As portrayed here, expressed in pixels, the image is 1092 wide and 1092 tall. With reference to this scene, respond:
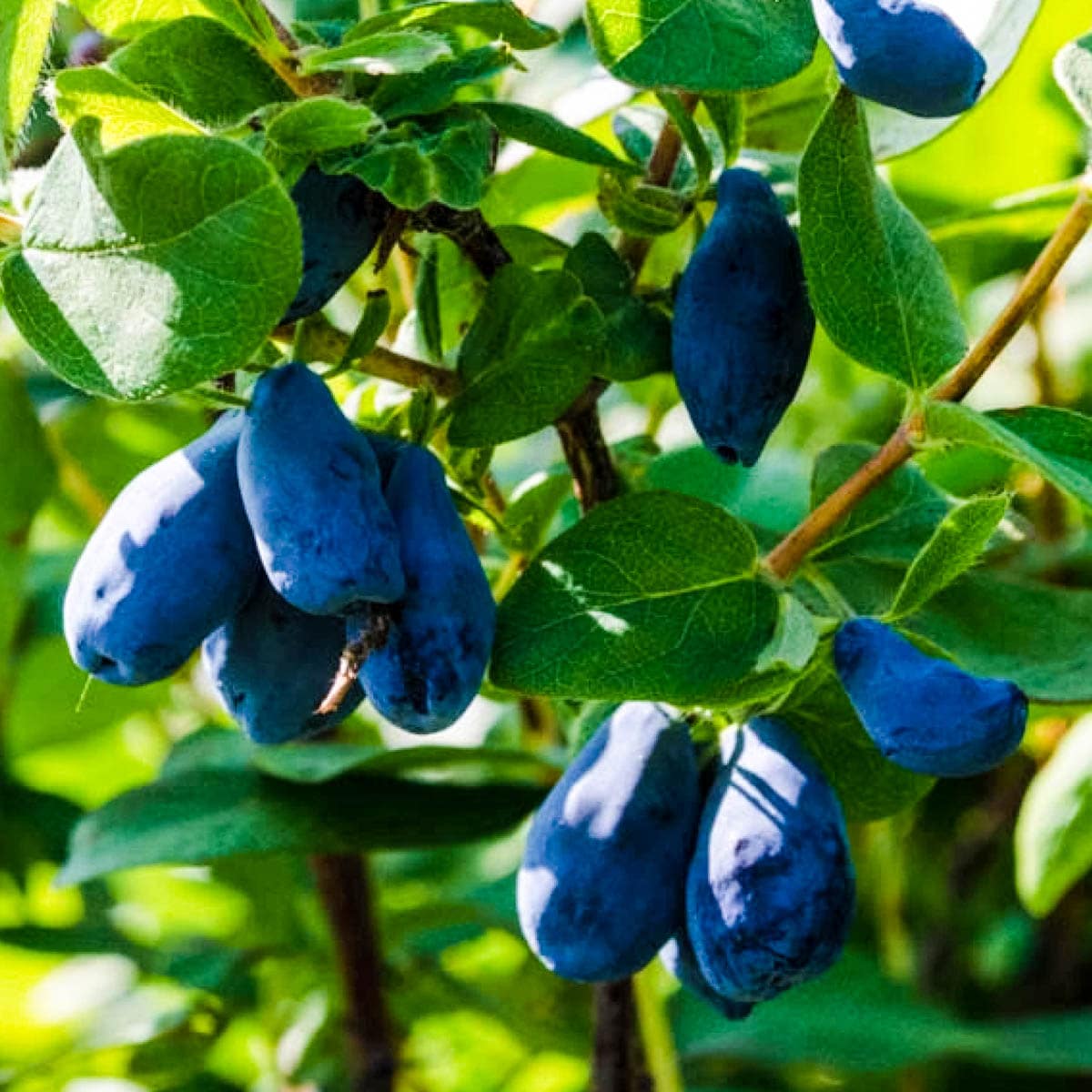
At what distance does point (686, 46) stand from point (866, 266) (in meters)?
0.12

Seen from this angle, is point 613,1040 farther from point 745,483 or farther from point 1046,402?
point 1046,402

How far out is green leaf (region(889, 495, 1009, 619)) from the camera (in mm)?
637

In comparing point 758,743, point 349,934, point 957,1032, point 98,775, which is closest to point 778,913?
point 758,743

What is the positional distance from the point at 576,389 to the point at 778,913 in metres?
0.20

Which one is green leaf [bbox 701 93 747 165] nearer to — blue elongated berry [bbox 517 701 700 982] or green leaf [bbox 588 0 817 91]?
green leaf [bbox 588 0 817 91]

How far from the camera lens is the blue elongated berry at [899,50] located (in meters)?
0.56

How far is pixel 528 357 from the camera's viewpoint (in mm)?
667

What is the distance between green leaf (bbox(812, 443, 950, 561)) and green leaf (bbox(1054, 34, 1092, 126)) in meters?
0.16

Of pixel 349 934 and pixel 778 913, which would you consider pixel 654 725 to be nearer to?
pixel 778 913

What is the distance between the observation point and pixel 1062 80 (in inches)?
27.1

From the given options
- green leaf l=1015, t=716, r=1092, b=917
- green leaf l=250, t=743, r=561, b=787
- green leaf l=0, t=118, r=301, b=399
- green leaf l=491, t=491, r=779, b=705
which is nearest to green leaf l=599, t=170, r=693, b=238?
green leaf l=491, t=491, r=779, b=705

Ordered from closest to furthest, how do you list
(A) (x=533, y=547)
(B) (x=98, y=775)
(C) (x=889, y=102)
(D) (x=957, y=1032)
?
(C) (x=889, y=102)
(A) (x=533, y=547)
(D) (x=957, y=1032)
(B) (x=98, y=775)

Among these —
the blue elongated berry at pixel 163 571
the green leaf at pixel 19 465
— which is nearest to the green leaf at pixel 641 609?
the blue elongated berry at pixel 163 571

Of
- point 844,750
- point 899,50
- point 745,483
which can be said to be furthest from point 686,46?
point 745,483
